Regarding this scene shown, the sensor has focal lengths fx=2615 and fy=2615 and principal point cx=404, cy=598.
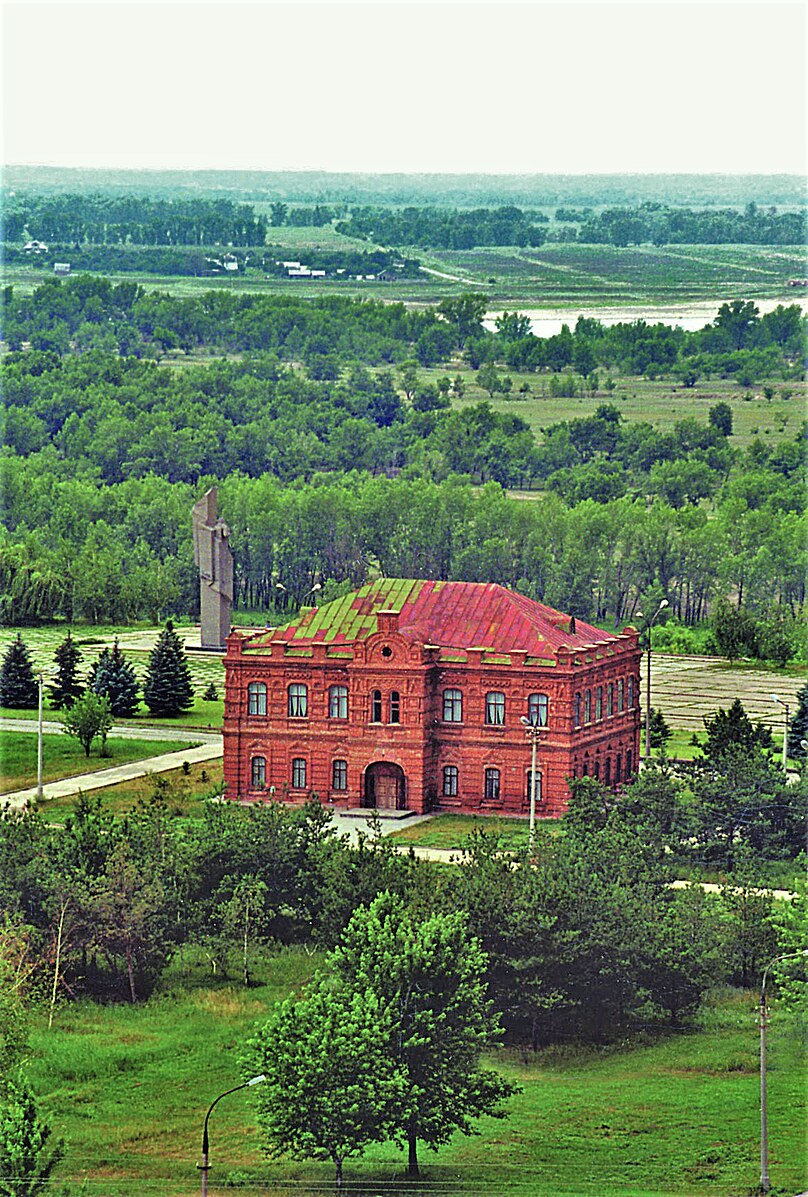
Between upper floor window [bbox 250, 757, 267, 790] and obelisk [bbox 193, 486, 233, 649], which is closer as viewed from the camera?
upper floor window [bbox 250, 757, 267, 790]

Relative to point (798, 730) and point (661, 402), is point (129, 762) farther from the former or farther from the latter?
point (661, 402)

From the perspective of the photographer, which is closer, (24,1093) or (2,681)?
(24,1093)

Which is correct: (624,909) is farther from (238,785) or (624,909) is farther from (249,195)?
(249,195)

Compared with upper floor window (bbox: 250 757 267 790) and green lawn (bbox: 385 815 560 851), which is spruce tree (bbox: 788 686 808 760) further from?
upper floor window (bbox: 250 757 267 790)

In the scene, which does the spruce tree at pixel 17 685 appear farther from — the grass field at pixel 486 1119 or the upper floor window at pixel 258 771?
the grass field at pixel 486 1119

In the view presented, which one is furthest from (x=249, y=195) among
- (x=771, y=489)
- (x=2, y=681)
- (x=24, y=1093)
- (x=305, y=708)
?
(x=24, y=1093)

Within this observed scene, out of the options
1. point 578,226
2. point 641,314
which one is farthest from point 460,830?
point 578,226

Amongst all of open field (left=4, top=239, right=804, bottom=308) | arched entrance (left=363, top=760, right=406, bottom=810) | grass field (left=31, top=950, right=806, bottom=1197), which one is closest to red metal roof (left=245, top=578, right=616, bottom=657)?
arched entrance (left=363, top=760, right=406, bottom=810)
